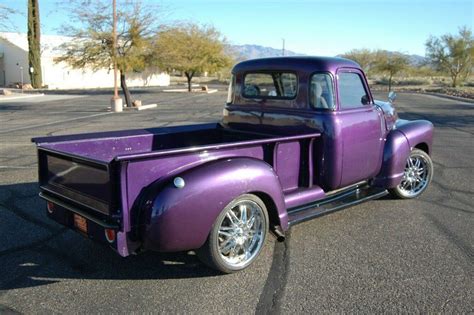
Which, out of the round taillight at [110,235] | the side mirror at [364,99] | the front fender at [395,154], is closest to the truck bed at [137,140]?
the round taillight at [110,235]

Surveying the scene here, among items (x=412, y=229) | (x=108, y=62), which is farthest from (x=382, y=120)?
(x=108, y=62)

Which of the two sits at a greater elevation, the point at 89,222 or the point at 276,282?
the point at 89,222

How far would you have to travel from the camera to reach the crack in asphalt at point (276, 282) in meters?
3.23

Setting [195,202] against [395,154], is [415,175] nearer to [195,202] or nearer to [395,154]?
[395,154]

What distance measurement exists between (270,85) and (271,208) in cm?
175

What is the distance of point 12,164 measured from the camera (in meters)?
8.08

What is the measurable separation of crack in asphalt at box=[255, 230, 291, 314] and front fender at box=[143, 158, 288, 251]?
64 cm

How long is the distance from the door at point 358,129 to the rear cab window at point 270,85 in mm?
531

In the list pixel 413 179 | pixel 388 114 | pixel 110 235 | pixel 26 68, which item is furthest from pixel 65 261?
pixel 26 68

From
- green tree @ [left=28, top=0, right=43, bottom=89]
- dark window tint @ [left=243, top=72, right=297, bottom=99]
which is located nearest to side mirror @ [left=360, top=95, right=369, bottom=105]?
dark window tint @ [left=243, top=72, right=297, bottom=99]

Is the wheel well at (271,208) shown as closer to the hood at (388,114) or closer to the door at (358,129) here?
the door at (358,129)

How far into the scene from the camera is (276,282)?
3611mm

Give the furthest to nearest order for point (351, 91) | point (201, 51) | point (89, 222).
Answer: point (201, 51) < point (351, 91) < point (89, 222)

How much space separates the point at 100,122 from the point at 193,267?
41.5ft
